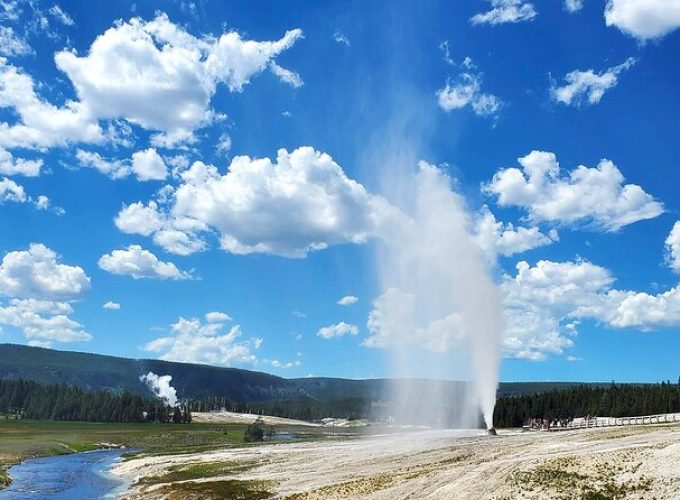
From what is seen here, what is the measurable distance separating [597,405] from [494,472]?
474 feet

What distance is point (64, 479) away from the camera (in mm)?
81750

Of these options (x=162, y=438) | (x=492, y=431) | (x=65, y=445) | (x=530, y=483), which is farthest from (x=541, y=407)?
(x=530, y=483)

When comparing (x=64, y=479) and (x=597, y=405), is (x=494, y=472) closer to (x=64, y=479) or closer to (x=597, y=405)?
(x=64, y=479)

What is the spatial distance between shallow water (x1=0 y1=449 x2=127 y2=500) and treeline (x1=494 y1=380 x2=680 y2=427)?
365ft

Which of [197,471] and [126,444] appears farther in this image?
[126,444]

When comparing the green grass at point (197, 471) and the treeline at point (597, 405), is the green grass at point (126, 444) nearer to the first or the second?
the green grass at point (197, 471)

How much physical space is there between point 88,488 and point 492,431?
222 ft

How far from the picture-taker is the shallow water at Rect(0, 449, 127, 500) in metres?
66.8

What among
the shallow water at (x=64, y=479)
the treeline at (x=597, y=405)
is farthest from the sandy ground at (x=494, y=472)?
the treeline at (x=597, y=405)

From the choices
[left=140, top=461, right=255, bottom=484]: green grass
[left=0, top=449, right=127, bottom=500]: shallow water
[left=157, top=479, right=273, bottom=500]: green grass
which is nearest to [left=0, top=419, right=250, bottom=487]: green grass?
[left=0, top=449, right=127, bottom=500]: shallow water

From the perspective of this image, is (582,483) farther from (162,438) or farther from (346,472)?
(162,438)

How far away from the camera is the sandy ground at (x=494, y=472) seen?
47.1 metres

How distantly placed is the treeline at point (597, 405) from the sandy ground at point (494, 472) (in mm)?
109349

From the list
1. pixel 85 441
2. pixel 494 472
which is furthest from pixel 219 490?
pixel 85 441
